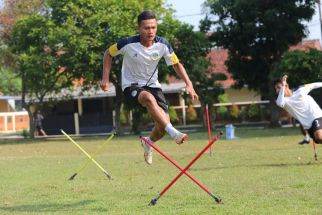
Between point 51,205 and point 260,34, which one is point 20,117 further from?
point 51,205

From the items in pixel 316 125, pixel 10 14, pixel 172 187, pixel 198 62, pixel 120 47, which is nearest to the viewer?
pixel 120 47

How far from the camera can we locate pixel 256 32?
108 feet

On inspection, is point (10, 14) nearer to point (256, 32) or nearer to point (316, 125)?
point (256, 32)

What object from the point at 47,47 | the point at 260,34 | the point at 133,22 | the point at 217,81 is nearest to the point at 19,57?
the point at 47,47

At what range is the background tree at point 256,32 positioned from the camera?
32094 millimetres

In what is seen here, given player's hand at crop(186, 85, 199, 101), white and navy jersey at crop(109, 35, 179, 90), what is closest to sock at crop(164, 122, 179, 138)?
player's hand at crop(186, 85, 199, 101)

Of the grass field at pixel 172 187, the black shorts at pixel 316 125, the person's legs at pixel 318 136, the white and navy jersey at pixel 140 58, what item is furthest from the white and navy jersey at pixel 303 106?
the white and navy jersey at pixel 140 58

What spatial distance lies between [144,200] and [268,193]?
188 centimetres

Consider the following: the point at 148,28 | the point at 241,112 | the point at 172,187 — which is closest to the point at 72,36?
the point at 241,112

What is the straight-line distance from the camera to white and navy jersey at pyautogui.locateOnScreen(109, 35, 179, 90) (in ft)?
27.4

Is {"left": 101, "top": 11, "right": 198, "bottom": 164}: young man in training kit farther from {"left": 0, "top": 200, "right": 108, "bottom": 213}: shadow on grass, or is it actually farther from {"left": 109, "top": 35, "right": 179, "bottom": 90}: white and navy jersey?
{"left": 0, "top": 200, "right": 108, "bottom": 213}: shadow on grass

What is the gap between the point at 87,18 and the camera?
99.5 feet

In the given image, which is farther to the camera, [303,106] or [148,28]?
[303,106]

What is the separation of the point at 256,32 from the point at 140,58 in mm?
25449
